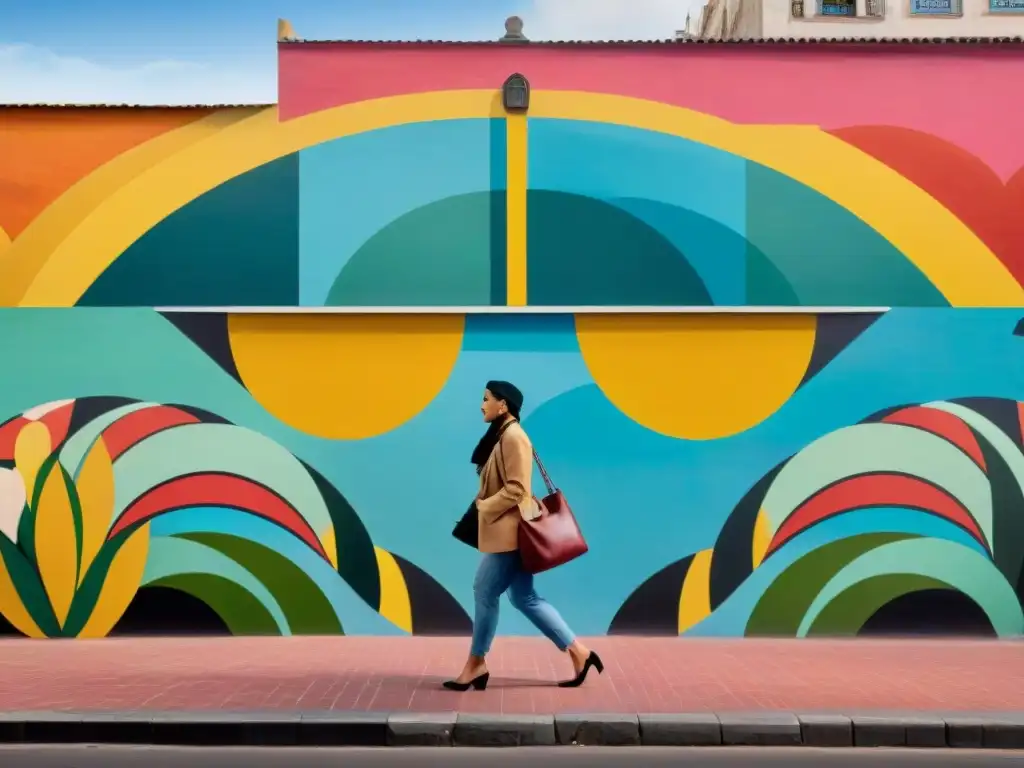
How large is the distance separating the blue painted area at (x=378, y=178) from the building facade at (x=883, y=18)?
20.9 m

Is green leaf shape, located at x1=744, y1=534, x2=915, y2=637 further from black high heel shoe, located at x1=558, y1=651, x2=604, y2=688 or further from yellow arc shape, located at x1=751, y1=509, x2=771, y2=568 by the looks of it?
black high heel shoe, located at x1=558, y1=651, x2=604, y2=688

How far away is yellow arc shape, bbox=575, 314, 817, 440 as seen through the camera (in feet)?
30.6

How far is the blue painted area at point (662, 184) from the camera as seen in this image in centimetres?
945

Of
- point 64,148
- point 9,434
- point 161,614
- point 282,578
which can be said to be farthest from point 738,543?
point 64,148

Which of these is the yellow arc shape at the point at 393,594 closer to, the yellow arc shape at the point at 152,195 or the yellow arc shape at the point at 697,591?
the yellow arc shape at the point at 697,591

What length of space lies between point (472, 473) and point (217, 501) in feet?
6.94

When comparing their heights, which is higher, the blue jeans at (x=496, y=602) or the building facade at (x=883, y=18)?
the building facade at (x=883, y=18)

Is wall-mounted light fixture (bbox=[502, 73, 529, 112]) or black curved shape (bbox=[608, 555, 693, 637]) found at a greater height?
wall-mounted light fixture (bbox=[502, 73, 529, 112])

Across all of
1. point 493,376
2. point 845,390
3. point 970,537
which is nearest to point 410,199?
point 493,376

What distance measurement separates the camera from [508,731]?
6184 mm

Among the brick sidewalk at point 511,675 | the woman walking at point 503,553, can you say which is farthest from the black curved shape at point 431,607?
the woman walking at point 503,553

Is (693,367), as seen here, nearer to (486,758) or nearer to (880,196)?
(880,196)

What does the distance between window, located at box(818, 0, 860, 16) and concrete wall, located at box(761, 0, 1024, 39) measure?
128 mm

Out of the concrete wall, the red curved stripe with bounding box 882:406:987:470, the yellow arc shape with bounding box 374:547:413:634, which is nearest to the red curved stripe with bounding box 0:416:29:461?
the yellow arc shape with bounding box 374:547:413:634
